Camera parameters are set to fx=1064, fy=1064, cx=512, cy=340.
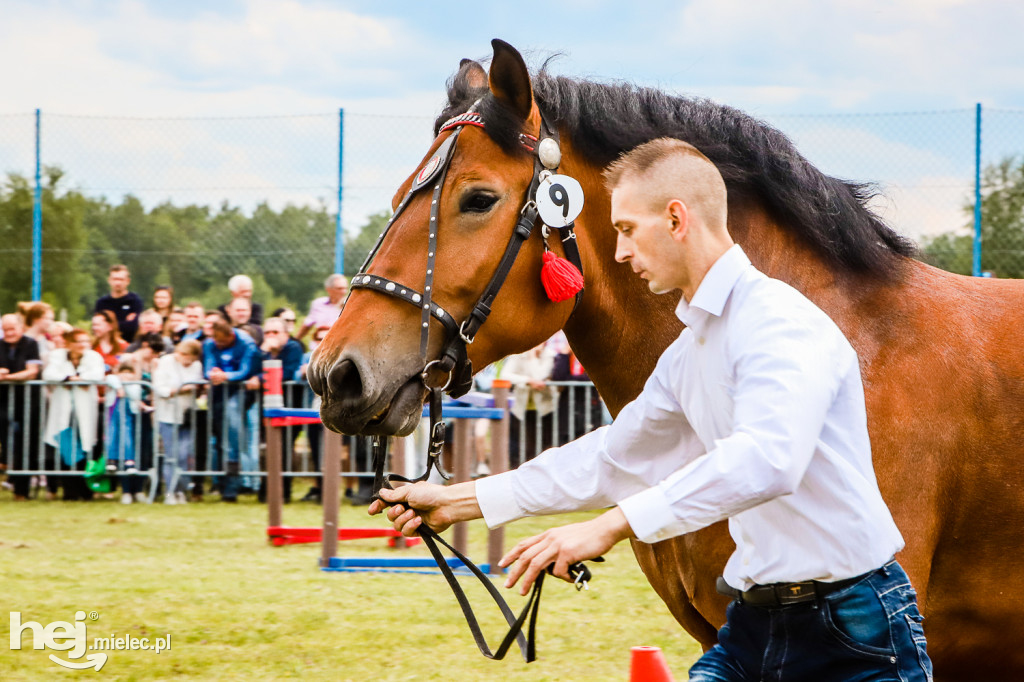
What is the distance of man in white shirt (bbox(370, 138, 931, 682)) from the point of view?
1790 mm

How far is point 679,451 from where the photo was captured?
2369 millimetres

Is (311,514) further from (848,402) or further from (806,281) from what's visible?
(848,402)

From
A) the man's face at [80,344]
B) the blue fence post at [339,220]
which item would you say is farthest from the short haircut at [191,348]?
the blue fence post at [339,220]

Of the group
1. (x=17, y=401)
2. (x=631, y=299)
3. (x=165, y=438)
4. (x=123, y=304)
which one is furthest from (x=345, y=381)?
(x=123, y=304)

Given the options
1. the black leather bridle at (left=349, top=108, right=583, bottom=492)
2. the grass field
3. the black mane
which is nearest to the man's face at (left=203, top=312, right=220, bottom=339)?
the grass field

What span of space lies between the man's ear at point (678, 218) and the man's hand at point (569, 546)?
54 centimetres

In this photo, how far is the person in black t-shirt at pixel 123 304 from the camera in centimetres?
1150

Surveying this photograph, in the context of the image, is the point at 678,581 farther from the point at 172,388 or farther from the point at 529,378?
the point at 172,388

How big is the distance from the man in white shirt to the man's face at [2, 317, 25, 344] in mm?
9730

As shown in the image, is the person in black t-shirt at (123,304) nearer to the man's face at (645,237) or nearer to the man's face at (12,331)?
the man's face at (12,331)

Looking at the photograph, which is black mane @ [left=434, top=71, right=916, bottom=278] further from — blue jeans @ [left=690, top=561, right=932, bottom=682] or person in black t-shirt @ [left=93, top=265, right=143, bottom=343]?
person in black t-shirt @ [left=93, top=265, right=143, bottom=343]

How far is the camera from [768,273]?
295 cm

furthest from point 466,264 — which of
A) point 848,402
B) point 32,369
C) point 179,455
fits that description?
point 32,369

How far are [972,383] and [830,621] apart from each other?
998mm
